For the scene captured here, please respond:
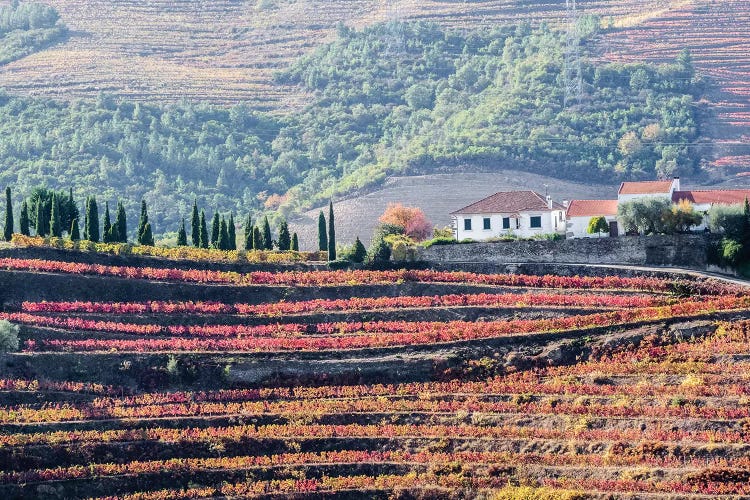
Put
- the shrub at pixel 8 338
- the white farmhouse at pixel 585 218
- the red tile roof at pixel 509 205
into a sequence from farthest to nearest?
the red tile roof at pixel 509 205 → the white farmhouse at pixel 585 218 → the shrub at pixel 8 338

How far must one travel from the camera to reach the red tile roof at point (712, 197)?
10494 cm

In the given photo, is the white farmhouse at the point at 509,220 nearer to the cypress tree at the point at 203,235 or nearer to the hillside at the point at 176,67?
the cypress tree at the point at 203,235

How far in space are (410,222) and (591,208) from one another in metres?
13.4

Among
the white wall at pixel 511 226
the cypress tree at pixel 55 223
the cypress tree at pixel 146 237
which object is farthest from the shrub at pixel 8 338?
the white wall at pixel 511 226

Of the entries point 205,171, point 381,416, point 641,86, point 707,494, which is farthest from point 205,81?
point 707,494

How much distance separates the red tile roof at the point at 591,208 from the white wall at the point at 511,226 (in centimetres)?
76

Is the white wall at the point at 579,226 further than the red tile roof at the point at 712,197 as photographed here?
Yes

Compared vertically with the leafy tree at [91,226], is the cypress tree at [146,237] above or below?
below

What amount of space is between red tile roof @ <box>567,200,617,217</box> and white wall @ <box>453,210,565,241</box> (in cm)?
76

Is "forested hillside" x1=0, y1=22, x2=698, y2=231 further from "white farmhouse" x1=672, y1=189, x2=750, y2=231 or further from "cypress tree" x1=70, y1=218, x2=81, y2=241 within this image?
"cypress tree" x1=70, y1=218, x2=81, y2=241

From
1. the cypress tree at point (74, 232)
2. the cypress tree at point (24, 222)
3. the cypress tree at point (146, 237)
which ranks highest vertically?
the cypress tree at point (24, 222)

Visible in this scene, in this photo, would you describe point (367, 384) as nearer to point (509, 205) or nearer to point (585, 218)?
point (585, 218)

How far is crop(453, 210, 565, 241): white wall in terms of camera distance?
106812mm

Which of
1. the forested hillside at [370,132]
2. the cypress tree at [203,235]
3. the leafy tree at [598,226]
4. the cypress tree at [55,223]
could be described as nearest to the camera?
the cypress tree at [55,223]
